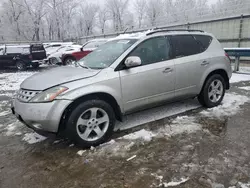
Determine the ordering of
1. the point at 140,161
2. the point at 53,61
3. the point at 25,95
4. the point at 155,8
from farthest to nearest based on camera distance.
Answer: the point at 155,8
the point at 53,61
the point at 25,95
the point at 140,161

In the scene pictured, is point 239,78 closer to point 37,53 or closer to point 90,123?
point 90,123

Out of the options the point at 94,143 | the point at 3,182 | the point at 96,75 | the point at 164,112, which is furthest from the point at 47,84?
the point at 164,112

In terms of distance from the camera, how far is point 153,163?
9.48 ft

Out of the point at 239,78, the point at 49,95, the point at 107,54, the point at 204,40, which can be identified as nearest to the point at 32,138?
the point at 49,95

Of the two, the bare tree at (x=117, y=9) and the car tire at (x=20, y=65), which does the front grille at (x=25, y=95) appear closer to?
the car tire at (x=20, y=65)

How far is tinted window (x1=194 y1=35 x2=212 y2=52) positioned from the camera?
4.65 metres

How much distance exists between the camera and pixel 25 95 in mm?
3236

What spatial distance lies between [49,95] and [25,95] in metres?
0.46

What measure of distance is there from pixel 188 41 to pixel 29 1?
132 feet

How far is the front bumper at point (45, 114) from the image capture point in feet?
9.86

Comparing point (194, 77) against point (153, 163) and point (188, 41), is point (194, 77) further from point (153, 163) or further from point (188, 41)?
point (153, 163)

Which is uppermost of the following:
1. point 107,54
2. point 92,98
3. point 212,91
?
point 107,54

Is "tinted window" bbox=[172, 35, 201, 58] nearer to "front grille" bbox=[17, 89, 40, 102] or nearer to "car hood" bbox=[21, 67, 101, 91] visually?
"car hood" bbox=[21, 67, 101, 91]

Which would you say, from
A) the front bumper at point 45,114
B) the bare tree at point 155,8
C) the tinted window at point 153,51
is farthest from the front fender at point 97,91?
the bare tree at point 155,8
